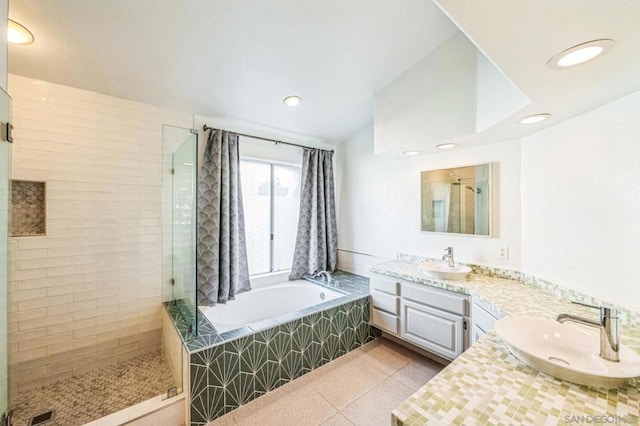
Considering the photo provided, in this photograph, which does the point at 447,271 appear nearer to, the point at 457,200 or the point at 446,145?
the point at 457,200

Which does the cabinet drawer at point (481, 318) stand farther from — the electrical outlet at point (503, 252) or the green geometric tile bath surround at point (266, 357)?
the green geometric tile bath surround at point (266, 357)

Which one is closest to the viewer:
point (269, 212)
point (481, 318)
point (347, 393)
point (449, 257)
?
point (481, 318)

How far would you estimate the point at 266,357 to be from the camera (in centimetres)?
206

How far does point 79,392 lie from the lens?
1.93 m

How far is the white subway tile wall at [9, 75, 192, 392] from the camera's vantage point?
6.33 ft

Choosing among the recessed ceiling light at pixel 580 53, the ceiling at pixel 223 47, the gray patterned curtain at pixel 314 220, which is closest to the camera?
the recessed ceiling light at pixel 580 53

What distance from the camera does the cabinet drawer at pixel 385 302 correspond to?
8.54ft

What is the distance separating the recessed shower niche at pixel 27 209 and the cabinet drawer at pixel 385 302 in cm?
304

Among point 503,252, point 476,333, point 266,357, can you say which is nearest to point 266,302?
point 266,357

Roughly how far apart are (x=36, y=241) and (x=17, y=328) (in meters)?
0.66

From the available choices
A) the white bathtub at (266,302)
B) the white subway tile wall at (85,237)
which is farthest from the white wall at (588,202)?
the white subway tile wall at (85,237)

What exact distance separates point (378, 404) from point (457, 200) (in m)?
2.02

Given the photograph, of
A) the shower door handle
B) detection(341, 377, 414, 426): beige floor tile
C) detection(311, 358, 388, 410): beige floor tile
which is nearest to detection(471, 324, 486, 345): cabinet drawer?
detection(341, 377, 414, 426): beige floor tile

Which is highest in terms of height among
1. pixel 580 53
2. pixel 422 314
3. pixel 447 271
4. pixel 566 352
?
pixel 580 53
